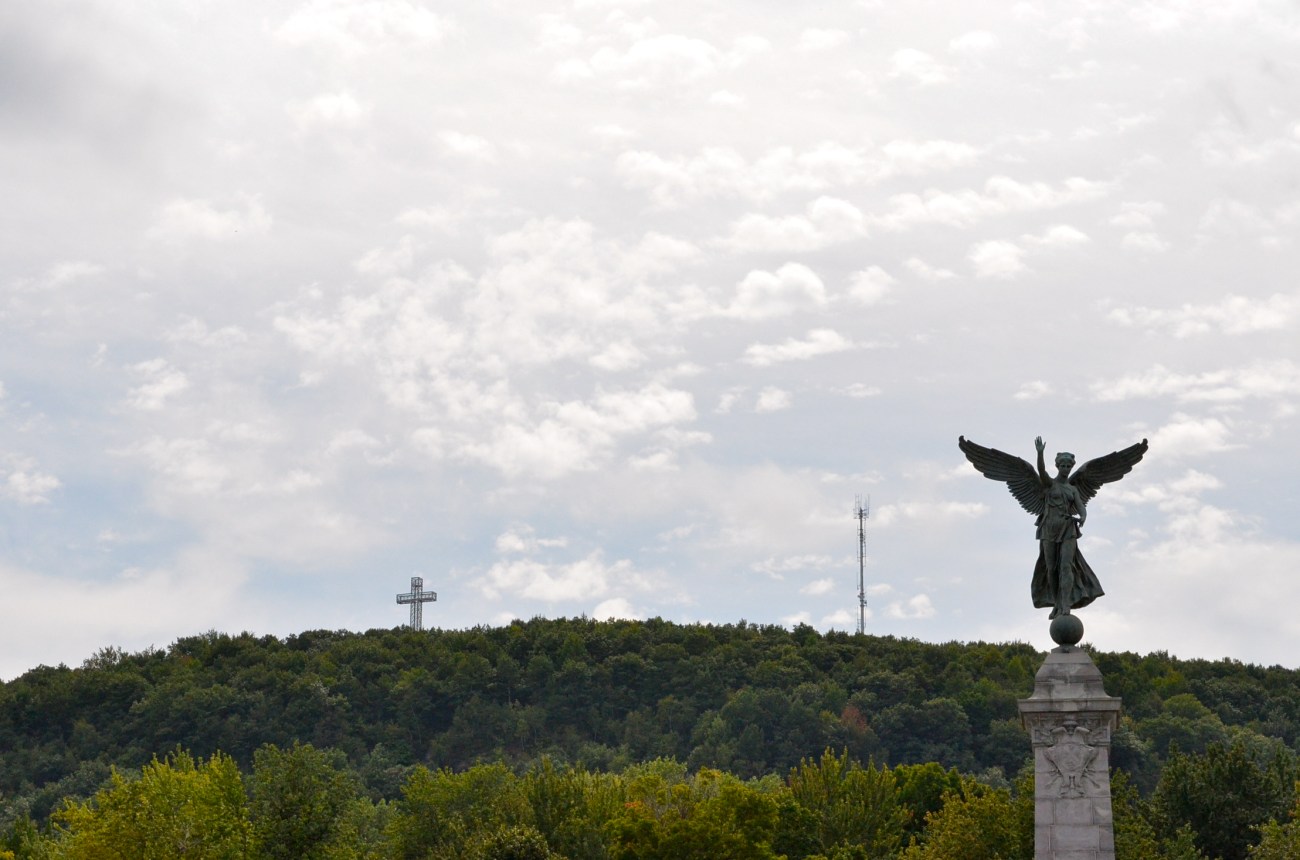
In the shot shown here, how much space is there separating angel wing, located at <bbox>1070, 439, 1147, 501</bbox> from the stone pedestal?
366 centimetres

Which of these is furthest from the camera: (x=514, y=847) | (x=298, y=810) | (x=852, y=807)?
(x=852, y=807)

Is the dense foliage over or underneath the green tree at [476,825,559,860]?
over

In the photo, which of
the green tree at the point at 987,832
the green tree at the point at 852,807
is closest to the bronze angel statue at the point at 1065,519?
the green tree at the point at 987,832

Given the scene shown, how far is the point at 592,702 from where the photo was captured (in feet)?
476

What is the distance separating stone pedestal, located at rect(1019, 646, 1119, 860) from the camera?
109ft

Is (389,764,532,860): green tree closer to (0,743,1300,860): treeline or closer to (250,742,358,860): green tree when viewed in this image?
(0,743,1300,860): treeline

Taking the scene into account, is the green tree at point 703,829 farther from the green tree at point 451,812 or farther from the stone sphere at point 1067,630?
the stone sphere at point 1067,630

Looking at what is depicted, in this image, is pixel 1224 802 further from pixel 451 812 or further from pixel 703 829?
pixel 451 812

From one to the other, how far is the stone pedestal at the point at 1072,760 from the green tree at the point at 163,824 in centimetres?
3929

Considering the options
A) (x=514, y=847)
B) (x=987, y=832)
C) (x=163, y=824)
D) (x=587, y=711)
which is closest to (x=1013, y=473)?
(x=987, y=832)

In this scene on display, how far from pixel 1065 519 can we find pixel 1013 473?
1.40m

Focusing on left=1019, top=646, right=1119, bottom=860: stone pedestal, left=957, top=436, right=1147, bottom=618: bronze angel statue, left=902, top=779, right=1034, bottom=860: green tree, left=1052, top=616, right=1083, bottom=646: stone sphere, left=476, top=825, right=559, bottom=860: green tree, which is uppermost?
left=957, top=436, right=1147, bottom=618: bronze angel statue

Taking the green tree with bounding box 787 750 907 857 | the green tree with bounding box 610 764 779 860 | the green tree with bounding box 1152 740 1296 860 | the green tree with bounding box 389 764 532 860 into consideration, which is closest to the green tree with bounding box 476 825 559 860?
the green tree with bounding box 389 764 532 860

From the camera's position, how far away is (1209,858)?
71.4m
